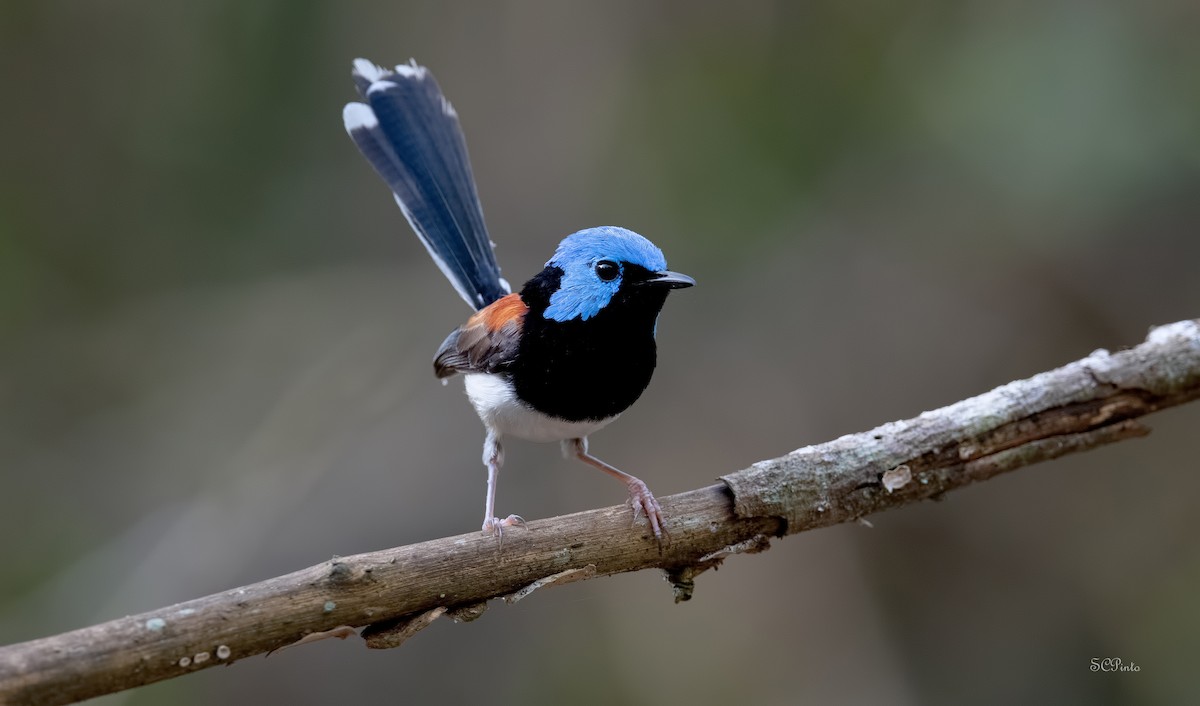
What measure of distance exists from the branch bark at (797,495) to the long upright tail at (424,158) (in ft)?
6.20

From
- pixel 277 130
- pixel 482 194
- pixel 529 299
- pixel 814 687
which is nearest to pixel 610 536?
pixel 529 299

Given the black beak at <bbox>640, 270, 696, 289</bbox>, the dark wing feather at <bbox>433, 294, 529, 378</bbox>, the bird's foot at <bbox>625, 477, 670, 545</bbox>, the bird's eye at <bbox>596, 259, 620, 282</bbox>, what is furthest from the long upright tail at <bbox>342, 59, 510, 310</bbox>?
the bird's foot at <bbox>625, 477, 670, 545</bbox>

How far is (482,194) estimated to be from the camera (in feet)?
22.8

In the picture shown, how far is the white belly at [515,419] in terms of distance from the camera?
358cm

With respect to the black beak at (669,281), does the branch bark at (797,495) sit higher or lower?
lower

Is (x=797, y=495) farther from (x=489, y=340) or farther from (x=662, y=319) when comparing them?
(x=662, y=319)

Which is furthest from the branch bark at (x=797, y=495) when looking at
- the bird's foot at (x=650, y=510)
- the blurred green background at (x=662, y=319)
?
the blurred green background at (x=662, y=319)

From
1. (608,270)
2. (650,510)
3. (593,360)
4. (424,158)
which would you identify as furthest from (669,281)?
(424,158)

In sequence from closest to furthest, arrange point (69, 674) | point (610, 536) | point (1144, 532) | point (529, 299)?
1. point (69, 674)
2. point (610, 536)
3. point (529, 299)
4. point (1144, 532)

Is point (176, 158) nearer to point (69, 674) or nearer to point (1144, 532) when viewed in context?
point (69, 674)

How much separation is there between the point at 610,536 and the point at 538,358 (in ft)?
2.64

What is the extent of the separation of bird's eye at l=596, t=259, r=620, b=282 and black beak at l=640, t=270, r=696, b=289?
0.11 m

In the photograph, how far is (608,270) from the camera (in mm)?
3574

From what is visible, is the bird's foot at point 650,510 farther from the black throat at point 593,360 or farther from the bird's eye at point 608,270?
the bird's eye at point 608,270
